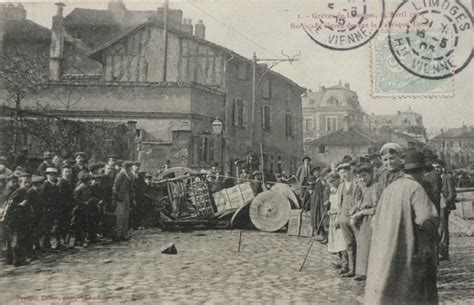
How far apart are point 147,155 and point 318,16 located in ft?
30.8

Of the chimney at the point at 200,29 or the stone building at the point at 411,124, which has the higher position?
the chimney at the point at 200,29

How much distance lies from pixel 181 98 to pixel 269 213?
27.2 feet

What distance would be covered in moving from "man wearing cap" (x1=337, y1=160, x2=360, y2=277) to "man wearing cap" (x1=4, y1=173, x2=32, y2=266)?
4.24m

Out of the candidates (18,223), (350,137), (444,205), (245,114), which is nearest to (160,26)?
(245,114)

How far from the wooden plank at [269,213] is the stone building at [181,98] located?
5.91 metres

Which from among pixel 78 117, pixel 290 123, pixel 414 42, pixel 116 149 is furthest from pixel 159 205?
pixel 290 123

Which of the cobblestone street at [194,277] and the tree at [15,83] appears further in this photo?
the tree at [15,83]

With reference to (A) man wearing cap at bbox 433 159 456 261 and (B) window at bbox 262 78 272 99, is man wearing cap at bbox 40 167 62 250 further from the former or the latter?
(B) window at bbox 262 78 272 99

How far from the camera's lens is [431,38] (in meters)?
6.83

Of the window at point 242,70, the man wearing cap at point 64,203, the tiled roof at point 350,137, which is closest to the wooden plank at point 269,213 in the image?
the man wearing cap at point 64,203

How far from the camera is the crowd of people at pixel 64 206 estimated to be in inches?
241

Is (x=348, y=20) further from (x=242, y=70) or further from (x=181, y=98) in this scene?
(x=242, y=70)

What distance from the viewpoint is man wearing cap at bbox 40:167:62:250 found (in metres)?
6.90

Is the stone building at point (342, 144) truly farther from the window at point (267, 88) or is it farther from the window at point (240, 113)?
the window at point (240, 113)
